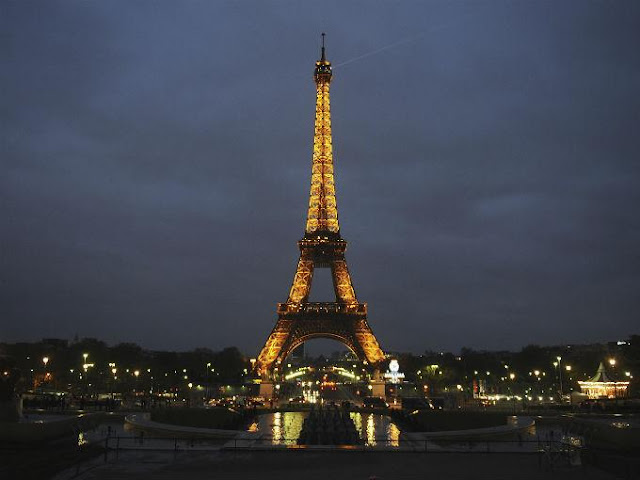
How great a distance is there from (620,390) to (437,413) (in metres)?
34.6

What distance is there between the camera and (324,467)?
1975cm

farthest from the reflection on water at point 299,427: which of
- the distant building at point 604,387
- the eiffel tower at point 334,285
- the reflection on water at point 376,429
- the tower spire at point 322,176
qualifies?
the tower spire at point 322,176

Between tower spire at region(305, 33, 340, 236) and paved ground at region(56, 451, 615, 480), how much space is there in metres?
72.3

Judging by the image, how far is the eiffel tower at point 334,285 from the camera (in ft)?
299

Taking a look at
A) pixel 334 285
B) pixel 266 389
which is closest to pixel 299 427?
pixel 266 389

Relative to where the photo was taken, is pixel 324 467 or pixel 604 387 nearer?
pixel 324 467

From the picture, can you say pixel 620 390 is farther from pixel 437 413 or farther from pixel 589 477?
pixel 589 477

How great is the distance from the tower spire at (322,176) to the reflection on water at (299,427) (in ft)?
145

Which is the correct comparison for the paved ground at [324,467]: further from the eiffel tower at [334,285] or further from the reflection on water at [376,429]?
the eiffel tower at [334,285]

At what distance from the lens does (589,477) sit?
18.4 meters

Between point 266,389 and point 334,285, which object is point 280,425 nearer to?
point 266,389

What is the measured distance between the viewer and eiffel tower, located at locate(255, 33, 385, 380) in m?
91.2

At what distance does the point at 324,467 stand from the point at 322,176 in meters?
76.8

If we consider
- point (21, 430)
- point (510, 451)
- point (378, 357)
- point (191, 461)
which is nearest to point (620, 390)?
point (378, 357)
